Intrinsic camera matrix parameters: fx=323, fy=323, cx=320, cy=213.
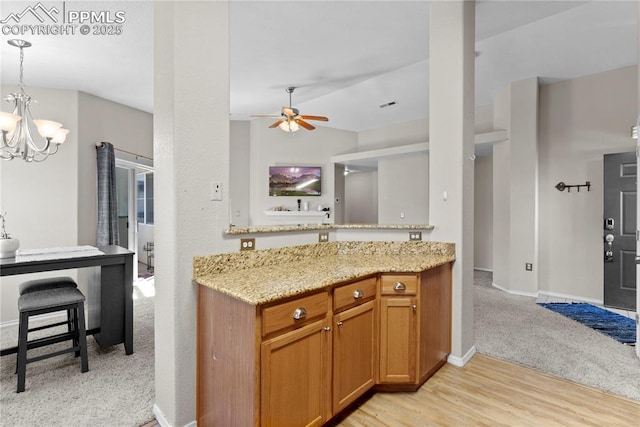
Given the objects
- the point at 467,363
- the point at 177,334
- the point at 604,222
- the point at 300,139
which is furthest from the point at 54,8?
the point at 604,222

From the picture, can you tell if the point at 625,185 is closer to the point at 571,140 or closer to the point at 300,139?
the point at 571,140

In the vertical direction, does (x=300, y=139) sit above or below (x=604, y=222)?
above

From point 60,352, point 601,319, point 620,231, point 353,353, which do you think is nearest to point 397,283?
point 353,353

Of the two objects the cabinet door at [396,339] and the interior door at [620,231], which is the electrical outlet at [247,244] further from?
the interior door at [620,231]

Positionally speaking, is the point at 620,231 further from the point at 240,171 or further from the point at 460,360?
the point at 240,171

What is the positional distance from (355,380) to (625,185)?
14.5 feet

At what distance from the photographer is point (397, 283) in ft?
7.00

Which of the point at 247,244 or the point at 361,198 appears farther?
the point at 361,198

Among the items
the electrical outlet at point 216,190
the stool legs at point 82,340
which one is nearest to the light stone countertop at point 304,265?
the electrical outlet at point 216,190

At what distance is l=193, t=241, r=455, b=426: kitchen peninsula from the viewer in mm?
1484

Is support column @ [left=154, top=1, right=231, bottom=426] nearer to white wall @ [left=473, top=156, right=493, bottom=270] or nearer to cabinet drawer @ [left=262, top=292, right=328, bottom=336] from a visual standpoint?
cabinet drawer @ [left=262, top=292, right=328, bottom=336]

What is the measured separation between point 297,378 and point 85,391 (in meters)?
1.72

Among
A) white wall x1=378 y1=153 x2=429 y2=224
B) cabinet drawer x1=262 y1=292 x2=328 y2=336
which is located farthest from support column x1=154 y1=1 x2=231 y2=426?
white wall x1=378 y1=153 x2=429 y2=224

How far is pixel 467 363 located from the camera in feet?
8.64
